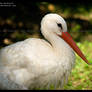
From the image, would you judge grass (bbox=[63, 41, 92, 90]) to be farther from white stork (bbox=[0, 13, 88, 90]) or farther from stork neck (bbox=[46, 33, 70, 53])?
stork neck (bbox=[46, 33, 70, 53])

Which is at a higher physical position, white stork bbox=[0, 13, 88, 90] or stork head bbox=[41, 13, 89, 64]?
stork head bbox=[41, 13, 89, 64]

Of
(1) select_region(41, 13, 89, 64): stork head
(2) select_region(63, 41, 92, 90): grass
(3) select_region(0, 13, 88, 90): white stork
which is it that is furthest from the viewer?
(2) select_region(63, 41, 92, 90): grass

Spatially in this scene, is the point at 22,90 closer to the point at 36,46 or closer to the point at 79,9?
the point at 36,46

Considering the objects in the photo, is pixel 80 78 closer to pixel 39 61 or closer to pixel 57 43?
pixel 57 43

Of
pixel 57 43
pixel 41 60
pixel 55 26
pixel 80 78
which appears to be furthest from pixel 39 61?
pixel 80 78

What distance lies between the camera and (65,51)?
10.7 ft

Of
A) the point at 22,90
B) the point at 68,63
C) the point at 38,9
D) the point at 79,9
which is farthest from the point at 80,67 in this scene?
the point at 79,9

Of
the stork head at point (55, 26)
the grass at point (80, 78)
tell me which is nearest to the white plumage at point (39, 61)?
the stork head at point (55, 26)

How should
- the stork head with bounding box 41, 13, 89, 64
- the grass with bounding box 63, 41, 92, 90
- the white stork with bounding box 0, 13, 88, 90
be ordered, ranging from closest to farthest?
the white stork with bounding box 0, 13, 88, 90
the stork head with bounding box 41, 13, 89, 64
the grass with bounding box 63, 41, 92, 90

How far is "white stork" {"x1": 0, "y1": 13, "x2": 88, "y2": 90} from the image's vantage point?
10.0ft

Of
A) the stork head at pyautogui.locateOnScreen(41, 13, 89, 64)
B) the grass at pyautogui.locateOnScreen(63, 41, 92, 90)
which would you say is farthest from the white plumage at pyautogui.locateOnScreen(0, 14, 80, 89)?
the grass at pyautogui.locateOnScreen(63, 41, 92, 90)

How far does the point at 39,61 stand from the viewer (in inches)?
120

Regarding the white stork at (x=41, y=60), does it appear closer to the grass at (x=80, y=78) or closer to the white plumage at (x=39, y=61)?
the white plumage at (x=39, y=61)

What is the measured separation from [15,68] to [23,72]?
13 cm
